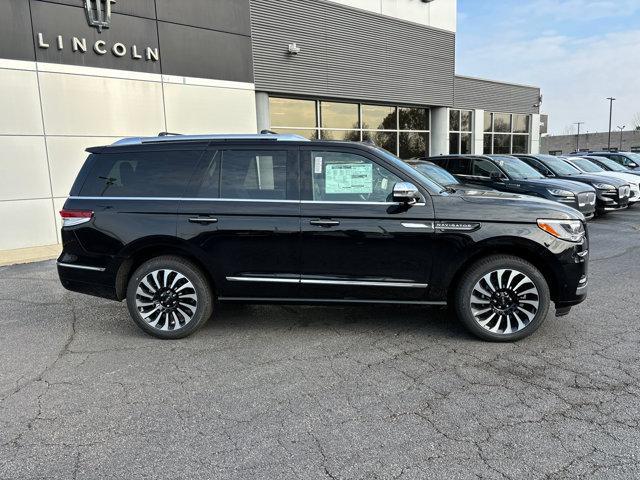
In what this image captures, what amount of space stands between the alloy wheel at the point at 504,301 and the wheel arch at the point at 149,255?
250 cm

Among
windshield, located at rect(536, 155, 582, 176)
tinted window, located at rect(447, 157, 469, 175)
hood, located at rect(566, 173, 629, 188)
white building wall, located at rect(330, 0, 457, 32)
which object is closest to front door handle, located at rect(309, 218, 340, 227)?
tinted window, located at rect(447, 157, 469, 175)

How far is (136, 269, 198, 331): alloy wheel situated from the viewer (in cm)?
445

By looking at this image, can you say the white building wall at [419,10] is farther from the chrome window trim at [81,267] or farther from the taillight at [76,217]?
the chrome window trim at [81,267]

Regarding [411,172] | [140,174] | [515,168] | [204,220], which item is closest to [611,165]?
[515,168]

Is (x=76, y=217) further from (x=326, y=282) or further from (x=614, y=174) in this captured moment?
(x=614, y=174)

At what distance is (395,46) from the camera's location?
1689 cm

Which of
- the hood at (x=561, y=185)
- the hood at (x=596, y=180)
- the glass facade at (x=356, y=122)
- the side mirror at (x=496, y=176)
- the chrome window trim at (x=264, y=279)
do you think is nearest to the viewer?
the chrome window trim at (x=264, y=279)

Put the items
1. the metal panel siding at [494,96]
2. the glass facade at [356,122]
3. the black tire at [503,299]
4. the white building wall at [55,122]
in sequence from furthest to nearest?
the metal panel siding at [494,96], the glass facade at [356,122], the white building wall at [55,122], the black tire at [503,299]

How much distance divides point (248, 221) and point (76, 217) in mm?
1746

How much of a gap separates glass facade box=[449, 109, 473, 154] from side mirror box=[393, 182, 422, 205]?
702 inches

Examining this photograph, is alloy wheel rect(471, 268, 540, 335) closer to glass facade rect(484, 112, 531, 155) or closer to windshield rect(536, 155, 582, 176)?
windshield rect(536, 155, 582, 176)

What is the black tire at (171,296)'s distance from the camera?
444 centimetres

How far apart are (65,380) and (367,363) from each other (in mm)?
2435

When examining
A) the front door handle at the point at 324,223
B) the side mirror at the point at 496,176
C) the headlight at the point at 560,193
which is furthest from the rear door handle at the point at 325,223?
the side mirror at the point at 496,176
